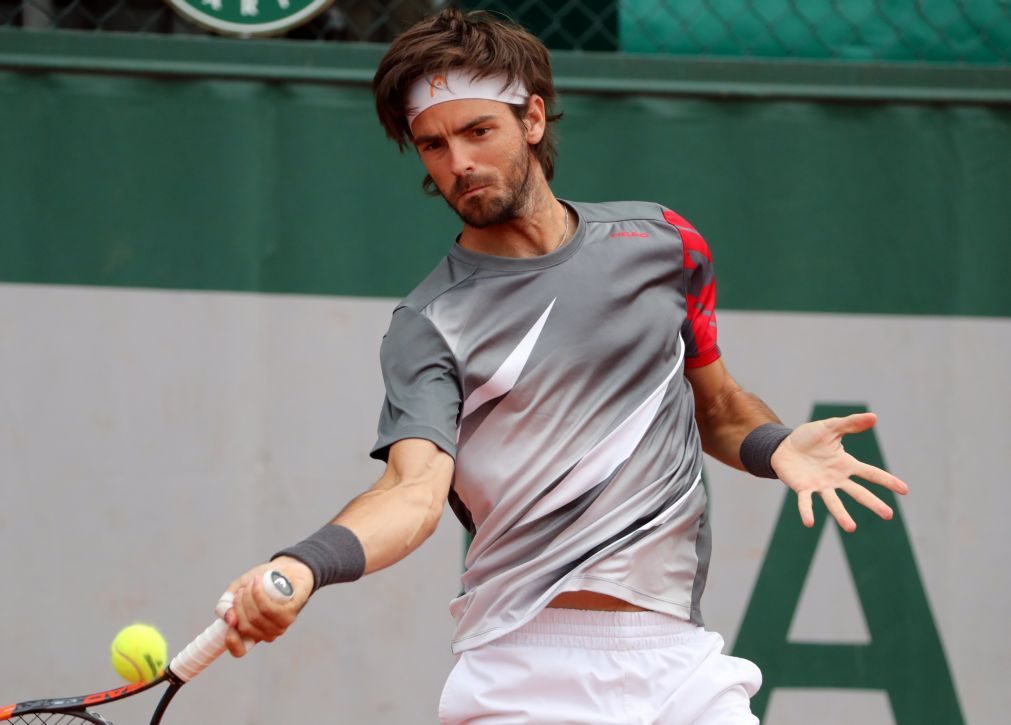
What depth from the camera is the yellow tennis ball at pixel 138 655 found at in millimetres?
2018

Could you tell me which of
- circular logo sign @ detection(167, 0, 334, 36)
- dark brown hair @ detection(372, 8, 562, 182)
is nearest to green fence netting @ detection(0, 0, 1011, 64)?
circular logo sign @ detection(167, 0, 334, 36)

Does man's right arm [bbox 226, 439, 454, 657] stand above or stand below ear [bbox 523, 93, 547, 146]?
below

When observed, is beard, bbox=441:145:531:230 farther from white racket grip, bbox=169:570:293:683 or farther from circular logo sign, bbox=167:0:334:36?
circular logo sign, bbox=167:0:334:36

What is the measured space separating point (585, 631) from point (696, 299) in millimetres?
625

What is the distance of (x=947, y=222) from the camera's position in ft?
12.1

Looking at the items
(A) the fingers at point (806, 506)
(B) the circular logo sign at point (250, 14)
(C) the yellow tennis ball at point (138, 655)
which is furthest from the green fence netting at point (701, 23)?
(C) the yellow tennis ball at point (138, 655)

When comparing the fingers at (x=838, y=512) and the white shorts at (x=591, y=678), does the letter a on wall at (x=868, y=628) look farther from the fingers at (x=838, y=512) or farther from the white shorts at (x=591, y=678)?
the fingers at (x=838, y=512)

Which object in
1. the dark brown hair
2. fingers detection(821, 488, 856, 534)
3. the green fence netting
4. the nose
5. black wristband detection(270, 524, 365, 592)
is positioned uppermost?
the green fence netting

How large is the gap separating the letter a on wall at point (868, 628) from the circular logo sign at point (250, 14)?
5.55 feet

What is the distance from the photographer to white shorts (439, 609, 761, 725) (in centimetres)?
226

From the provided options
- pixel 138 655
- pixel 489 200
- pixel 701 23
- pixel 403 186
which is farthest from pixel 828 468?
pixel 701 23

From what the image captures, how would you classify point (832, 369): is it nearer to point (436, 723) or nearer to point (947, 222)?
point (947, 222)

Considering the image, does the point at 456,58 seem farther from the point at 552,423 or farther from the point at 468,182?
the point at 552,423

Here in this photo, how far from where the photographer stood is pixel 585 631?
90.0 inches
